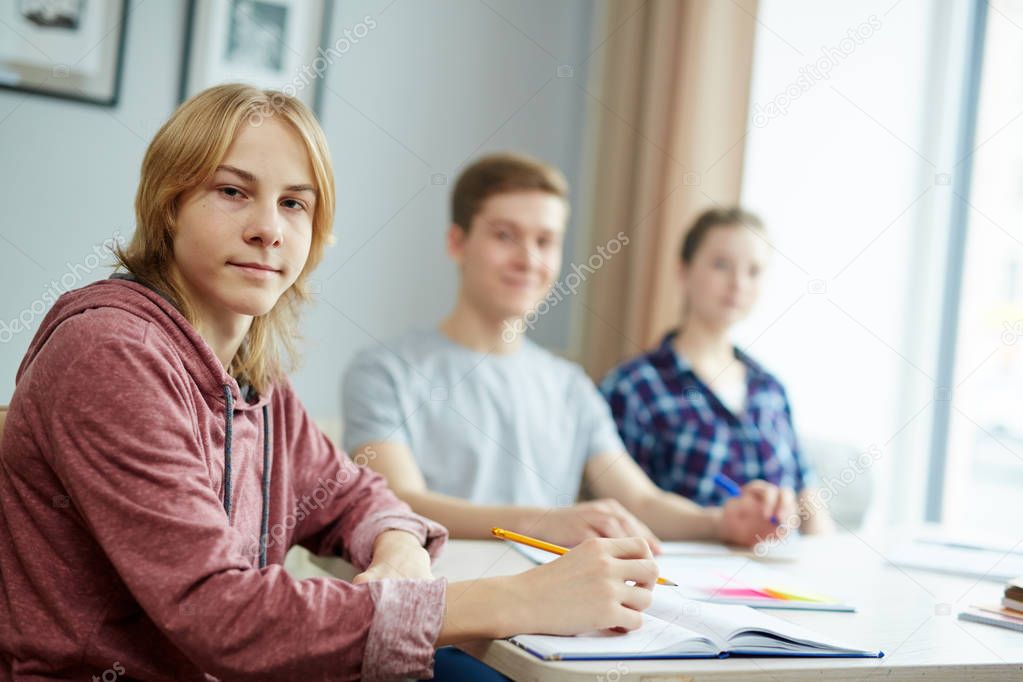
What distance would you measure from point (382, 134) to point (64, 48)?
0.77 meters

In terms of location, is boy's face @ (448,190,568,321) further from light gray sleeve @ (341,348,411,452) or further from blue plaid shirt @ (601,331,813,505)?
blue plaid shirt @ (601,331,813,505)

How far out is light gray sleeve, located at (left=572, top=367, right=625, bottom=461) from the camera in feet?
6.10

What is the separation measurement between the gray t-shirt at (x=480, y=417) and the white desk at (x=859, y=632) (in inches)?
14.3

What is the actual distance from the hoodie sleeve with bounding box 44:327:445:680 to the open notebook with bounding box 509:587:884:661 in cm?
11

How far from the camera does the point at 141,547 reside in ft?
2.62

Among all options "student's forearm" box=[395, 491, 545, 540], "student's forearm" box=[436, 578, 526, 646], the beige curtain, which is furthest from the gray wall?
"student's forearm" box=[436, 578, 526, 646]

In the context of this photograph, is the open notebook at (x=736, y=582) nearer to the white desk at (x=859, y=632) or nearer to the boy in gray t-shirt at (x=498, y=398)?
the white desk at (x=859, y=632)

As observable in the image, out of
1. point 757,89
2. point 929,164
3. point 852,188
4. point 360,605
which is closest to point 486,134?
point 757,89

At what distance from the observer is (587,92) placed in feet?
9.62

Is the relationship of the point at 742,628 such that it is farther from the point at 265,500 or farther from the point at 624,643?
the point at 265,500

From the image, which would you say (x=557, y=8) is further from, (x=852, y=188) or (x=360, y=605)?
(x=360, y=605)

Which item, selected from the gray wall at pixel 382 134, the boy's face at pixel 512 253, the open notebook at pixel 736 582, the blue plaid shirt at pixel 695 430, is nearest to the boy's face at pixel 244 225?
the open notebook at pixel 736 582

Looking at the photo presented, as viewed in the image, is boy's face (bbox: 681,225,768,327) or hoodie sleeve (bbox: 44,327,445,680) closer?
hoodie sleeve (bbox: 44,327,445,680)

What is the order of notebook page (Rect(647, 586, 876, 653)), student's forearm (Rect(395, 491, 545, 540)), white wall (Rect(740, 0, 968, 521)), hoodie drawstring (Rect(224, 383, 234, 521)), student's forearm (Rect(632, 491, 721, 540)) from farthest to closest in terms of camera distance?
white wall (Rect(740, 0, 968, 521)) < student's forearm (Rect(632, 491, 721, 540)) < student's forearm (Rect(395, 491, 545, 540)) < hoodie drawstring (Rect(224, 383, 234, 521)) < notebook page (Rect(647, 586, 876, 653))
